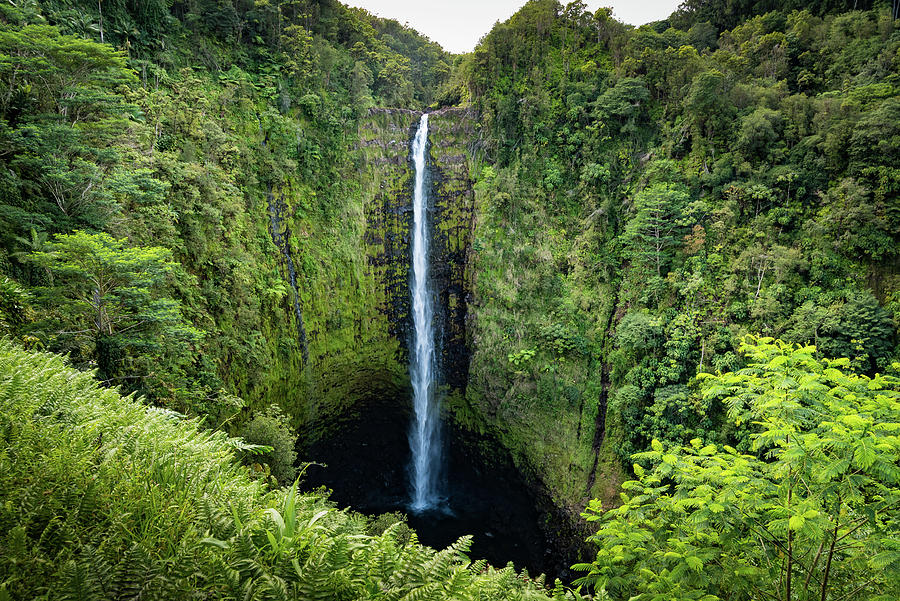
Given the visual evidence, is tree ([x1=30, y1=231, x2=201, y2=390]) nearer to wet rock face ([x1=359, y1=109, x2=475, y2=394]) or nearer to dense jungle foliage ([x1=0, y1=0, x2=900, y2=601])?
dense jungle foliage ([x1=0, y1=0, x2=900, y2=601])

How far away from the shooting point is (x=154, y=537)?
1615 millimetres

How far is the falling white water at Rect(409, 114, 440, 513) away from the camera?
57.7 ft

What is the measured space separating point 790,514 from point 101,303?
8.93 meters

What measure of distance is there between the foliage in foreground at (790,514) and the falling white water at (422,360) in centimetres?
1491

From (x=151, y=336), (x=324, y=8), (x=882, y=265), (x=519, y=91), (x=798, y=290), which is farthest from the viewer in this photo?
(x=324, y=8)

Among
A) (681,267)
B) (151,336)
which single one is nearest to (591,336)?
(681,267)

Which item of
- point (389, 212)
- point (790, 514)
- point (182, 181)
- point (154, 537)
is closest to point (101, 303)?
point (182, 181)

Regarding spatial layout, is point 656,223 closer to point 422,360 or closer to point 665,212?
point 665,212

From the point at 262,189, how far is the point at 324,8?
12152 millimetres

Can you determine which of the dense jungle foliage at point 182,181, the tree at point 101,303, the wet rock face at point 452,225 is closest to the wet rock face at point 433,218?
the wet rock face at point 452,225

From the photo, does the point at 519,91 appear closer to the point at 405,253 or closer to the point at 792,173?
the point at 405,253

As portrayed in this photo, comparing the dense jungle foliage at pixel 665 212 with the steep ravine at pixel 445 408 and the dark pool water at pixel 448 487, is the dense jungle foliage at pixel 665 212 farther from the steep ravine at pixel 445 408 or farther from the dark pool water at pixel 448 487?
the dark pool water at pixel 448 487

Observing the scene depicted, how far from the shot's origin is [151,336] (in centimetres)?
698

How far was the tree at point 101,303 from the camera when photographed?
217 inches
